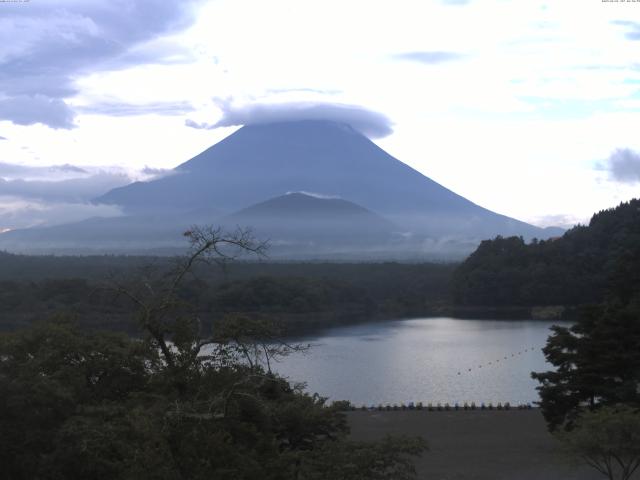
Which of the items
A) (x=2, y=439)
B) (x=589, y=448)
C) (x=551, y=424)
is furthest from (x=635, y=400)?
(x=2, y=439)

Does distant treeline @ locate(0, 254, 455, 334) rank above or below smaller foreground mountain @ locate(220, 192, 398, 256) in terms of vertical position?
below

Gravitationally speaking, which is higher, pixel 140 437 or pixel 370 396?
pixel 140 437

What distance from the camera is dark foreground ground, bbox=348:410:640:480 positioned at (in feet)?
34.6

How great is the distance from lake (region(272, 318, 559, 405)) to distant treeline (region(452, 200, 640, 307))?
372 inches

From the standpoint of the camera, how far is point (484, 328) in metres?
35.1

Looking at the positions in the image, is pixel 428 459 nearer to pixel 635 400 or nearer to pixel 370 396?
pixel 635 400

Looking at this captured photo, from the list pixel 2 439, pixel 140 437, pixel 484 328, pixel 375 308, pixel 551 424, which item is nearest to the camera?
pixel 140 437

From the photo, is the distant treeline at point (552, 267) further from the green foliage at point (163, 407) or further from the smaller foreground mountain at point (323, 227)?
the smaller foreground mountain at point (323, 227)

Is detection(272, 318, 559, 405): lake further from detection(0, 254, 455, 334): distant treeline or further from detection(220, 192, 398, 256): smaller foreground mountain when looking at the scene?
detection(220, 192, 398, 256): smaller foreground mountain

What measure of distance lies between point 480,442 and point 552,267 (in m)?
34.8

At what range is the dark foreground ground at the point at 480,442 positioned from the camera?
1055 centimetres

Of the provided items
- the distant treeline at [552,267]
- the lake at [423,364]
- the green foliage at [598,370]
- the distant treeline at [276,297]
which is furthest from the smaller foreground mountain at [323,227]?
the green foliage at [598,370]

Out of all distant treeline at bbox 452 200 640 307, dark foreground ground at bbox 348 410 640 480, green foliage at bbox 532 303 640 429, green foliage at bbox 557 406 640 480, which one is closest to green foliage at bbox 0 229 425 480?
green foliage at bbox 557 406 640 480

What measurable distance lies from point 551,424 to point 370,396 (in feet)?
22.7
